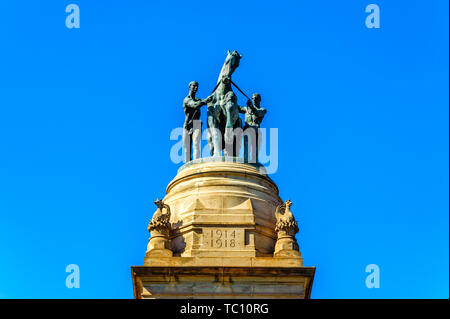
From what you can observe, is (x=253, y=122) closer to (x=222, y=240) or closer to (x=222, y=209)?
(x=222, y=209)

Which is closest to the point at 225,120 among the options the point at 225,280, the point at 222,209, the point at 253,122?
the point at 253,122

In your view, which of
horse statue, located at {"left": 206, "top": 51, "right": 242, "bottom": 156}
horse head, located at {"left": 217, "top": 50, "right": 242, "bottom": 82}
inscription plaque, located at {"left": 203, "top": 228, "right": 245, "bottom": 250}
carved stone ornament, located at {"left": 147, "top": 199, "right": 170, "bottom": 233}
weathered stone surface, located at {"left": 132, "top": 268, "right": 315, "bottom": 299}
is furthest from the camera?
horse head, located at {"left": 217, "top": 50, "right": 242, "bottom": 82}

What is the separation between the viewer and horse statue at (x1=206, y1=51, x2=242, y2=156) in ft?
109

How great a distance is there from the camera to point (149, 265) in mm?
27969

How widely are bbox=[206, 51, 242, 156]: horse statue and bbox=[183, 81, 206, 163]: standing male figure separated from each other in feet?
1.51

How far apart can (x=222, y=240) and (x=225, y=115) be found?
633cm

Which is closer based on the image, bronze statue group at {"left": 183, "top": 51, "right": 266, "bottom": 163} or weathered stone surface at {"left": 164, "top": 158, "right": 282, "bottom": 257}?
weathered stone surface at {"left": 164, "top": 158, "right": 282, "bottom": 257}

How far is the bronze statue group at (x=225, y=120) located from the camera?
33281 mm

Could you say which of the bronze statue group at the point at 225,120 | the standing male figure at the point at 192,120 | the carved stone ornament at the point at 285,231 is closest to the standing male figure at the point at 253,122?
the bronze statue group at the point at 225,120

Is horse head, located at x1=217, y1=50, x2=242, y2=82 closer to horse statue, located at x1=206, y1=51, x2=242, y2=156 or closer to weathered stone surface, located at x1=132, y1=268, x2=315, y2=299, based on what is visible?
horse statue, located at x1=206, y1=51, x2=242, y2=156

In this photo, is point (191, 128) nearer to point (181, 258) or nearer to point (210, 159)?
point (210, 159)

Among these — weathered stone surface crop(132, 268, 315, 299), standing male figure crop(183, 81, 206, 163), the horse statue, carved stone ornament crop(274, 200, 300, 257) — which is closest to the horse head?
the horse statue

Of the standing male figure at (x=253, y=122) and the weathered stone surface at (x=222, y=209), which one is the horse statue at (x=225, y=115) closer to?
the standing male figure at (x=253, y=122)
